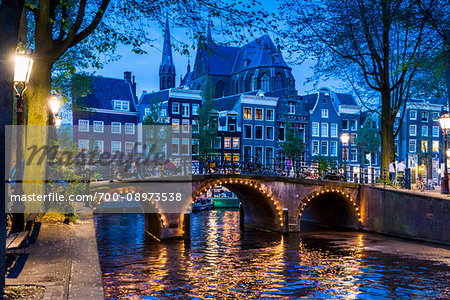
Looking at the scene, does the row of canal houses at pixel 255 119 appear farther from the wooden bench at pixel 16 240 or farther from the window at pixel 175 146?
the wooden bench at pixel 16 240

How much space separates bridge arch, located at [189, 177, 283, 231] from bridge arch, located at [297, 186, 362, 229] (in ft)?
5.06

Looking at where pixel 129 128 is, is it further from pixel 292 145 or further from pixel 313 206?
pixel 313 206

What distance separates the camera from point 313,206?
122ft

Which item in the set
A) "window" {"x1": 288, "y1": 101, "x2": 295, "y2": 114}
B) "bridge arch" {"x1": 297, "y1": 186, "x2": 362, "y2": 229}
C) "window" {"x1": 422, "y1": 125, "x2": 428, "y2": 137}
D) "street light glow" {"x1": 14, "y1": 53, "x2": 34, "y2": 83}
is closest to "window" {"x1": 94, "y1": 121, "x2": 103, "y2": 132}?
"window" {"x1": 288, "y1": 101, "x2": 295, "y2": 114}

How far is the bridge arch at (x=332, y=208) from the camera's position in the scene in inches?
1240

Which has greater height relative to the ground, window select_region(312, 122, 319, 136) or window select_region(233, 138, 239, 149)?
window select_region(312, 122, 319, 136)

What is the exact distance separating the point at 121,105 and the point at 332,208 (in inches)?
1141

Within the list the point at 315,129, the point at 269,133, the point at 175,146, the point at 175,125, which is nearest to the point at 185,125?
the point at 175,125

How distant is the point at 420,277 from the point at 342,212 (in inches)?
671

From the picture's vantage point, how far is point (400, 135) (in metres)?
67.2

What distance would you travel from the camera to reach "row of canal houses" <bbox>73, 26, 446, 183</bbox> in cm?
5288
